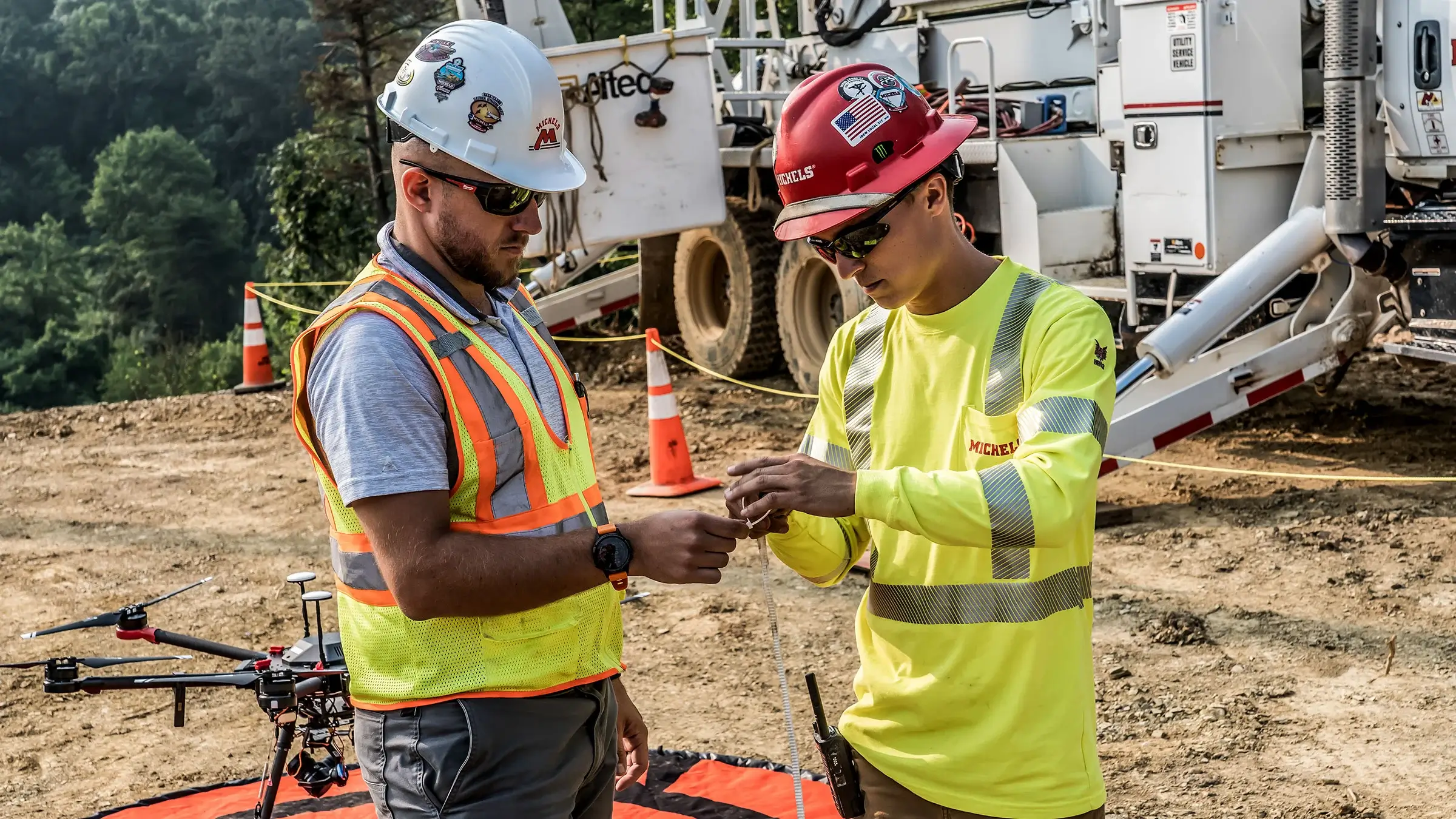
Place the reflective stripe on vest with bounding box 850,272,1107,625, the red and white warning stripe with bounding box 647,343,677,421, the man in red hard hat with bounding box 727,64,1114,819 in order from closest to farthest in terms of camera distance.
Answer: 1. the reflective stripe on vest with bounding box 850,272,1107,625
2. the man in red hard hat with bounding box 727,64,1114,819
3. the red and white warning stripe with bounding box 647,343,677,421

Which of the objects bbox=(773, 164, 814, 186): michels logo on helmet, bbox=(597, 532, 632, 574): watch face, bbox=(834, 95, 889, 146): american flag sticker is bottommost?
bbox=(597, 532, 632, 574): watch face

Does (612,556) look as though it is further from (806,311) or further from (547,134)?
(806,311)

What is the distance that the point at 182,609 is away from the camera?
731 centimetres

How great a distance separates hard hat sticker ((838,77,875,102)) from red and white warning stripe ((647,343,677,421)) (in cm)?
621

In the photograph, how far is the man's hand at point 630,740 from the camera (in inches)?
121

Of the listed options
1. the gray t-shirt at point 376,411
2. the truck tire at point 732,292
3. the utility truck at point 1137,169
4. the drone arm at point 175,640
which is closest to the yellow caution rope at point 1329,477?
the utility truck at point 1137,169

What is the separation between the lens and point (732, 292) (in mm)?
11898

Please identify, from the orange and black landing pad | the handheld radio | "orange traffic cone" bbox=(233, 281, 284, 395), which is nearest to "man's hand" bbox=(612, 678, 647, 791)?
the handheld radio

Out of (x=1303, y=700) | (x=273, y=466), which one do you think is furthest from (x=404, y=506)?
(x=273, y=466)

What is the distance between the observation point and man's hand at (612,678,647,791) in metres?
3.07

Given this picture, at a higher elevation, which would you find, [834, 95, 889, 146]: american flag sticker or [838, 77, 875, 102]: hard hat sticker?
[838, 77, 875, 102]: hard hat sticker

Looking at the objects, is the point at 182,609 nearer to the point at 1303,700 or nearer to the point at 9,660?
the point at 9,660

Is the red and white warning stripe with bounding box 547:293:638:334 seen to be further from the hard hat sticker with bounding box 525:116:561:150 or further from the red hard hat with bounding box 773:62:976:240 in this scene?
the red hard hat with bounding box 773:62:976:240

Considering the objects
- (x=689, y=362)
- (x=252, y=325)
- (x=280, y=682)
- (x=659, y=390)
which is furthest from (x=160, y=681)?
(x=252, y=325)
